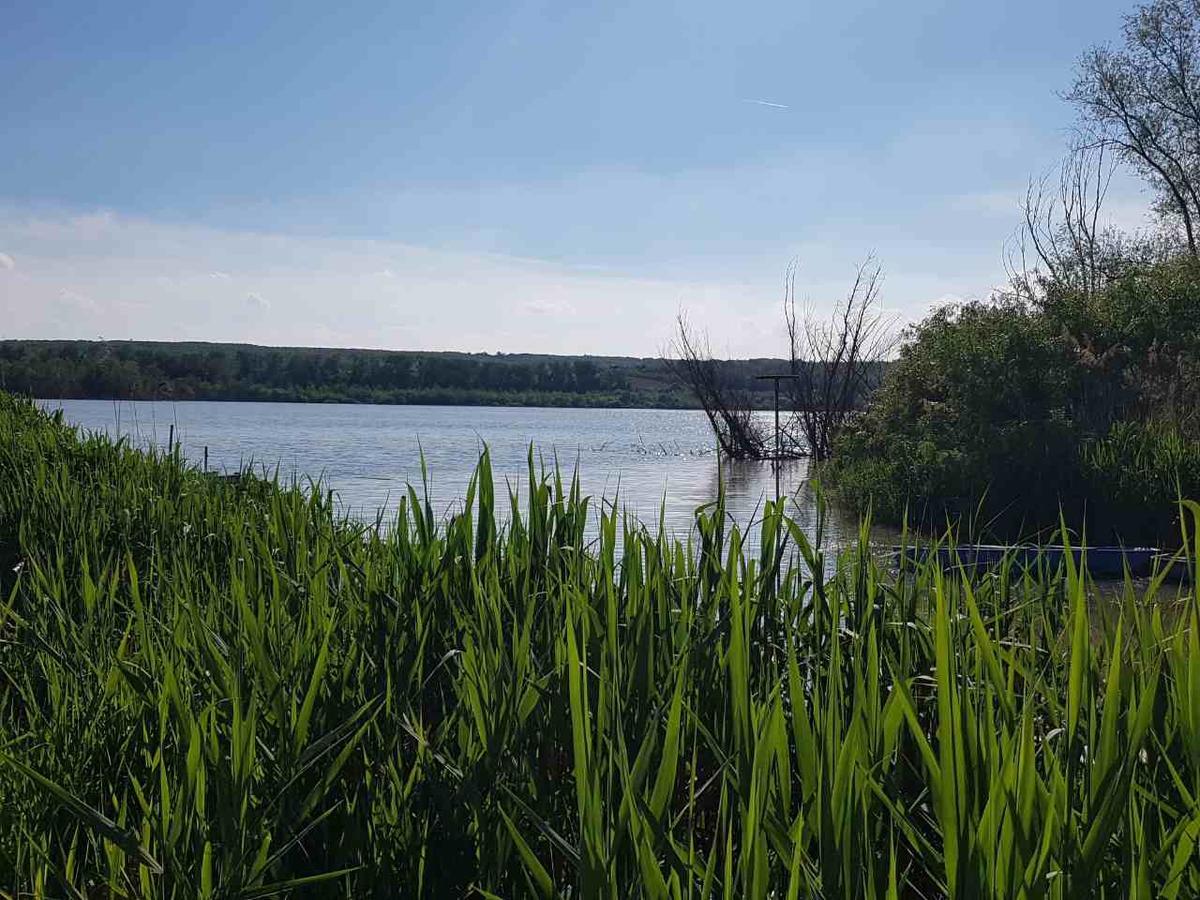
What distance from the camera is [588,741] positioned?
1712 millimetres

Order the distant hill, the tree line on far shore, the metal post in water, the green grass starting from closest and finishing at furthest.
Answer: the green grass < the metal post in water < the tree line on far shore < the distant hill

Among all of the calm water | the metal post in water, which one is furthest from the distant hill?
the metal post in water

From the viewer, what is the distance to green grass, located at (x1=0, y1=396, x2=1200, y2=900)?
64.1 inches

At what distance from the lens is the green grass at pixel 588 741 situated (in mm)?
1629

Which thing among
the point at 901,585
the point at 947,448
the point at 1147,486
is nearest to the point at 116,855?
the point at 901,585

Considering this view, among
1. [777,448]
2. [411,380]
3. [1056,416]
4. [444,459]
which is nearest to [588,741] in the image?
[777,448]

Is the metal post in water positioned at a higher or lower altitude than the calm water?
Result: higher

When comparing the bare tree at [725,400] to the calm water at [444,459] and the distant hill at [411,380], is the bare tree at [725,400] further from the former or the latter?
the distant hill at [411,380]

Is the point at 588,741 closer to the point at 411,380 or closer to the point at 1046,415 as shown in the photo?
the point at 1046,415

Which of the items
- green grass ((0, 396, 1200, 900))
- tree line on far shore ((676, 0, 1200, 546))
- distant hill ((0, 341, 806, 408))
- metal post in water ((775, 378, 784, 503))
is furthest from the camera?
distant hill ((0, 341, 806, 408))

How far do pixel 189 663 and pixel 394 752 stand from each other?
795 mm

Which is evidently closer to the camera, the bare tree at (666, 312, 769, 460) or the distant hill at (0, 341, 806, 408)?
the bare tree at (666, 312, 769, 460)

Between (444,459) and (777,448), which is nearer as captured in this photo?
(777,448)

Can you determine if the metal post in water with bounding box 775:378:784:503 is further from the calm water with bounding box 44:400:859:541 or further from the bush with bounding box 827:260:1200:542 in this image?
the bush with bounding box 827:260:1200:542
